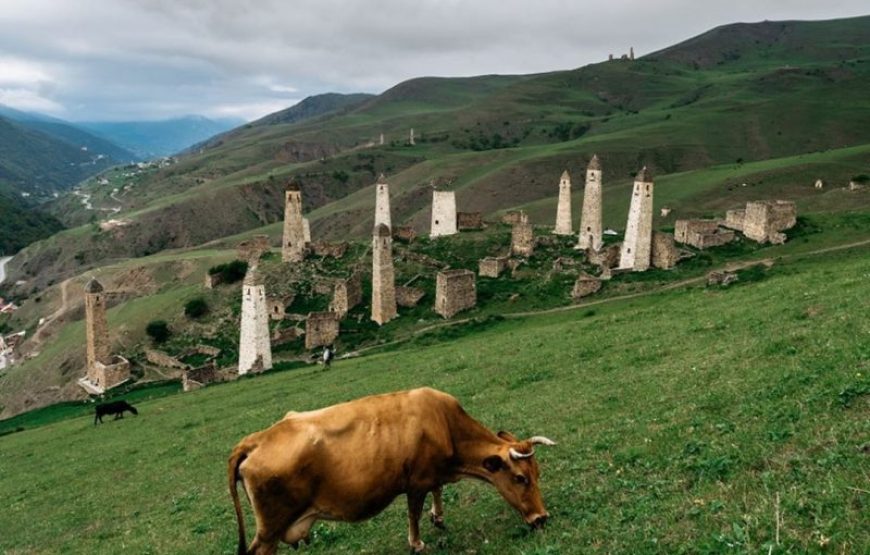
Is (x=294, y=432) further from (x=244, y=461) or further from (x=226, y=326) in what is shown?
(x=226, y=326)

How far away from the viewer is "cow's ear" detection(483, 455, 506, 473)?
9.25 meters

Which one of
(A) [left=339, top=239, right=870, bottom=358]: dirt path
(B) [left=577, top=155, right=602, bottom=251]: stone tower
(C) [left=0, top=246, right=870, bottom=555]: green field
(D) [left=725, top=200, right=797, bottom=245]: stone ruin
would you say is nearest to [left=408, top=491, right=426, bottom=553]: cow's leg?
(C) [left=0, top=246, right=870, bottom=555]: green field

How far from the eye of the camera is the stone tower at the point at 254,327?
148 feet

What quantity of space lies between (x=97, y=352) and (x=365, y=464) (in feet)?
179

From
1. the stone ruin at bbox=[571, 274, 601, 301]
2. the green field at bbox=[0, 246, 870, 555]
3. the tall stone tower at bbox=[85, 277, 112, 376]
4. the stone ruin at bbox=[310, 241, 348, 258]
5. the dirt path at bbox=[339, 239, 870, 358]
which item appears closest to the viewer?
the green field at bbox=[0, 246, 870, 555]

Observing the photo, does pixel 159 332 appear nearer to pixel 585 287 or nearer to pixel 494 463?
pixel 585 287

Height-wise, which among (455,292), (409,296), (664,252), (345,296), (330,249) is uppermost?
(664,252)

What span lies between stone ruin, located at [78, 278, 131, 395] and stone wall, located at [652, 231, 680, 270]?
144ft

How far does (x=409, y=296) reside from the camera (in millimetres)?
52656

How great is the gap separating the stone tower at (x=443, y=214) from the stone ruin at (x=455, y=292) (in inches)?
613

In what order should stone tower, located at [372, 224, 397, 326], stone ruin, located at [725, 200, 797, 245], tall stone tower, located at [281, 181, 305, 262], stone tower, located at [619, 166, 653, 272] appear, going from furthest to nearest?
tall stone tower, located at [281, 181, 305, 262], stone tower, located at [372, 224, 397, 326], stone ruin, located at [725, 200, 797, 245], stone tower, located at [619, 166, 653, 272]

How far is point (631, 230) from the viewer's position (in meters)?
48.8

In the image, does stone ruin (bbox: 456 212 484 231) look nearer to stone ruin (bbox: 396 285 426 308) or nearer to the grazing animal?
stone ruin (bbox: 396 285 426 308)

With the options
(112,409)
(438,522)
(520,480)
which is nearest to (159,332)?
(112,409)
